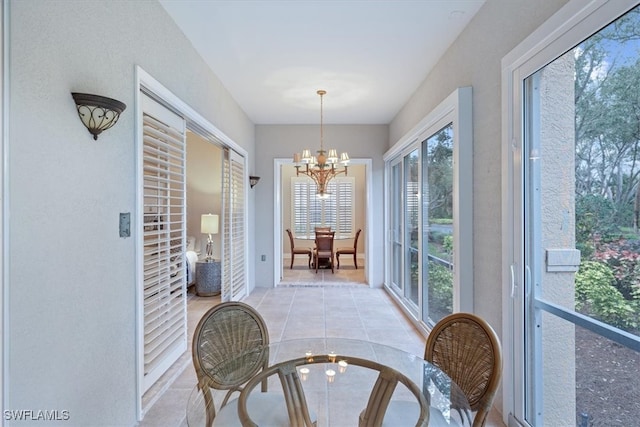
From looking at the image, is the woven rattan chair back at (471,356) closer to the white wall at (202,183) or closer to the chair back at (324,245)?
the white wall at (202,183)

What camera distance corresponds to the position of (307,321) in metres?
3.87

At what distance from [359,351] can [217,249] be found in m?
4.60

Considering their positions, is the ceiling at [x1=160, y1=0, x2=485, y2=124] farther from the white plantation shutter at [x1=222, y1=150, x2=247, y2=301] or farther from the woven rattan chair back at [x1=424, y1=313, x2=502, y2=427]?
the woven rattan chair back at [x1=424, y1=313, x2=502, y2=427]

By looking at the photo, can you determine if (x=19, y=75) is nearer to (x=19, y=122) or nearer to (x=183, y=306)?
(x=19, y=122)

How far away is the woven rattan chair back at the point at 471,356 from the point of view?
52.7 inches

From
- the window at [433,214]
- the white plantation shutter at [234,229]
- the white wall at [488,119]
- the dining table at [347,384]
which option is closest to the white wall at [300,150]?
the window at [433,214]

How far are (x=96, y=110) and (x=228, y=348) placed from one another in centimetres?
135

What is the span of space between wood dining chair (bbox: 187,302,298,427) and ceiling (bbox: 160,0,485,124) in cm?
213

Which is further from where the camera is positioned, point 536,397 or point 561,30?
point 536,397

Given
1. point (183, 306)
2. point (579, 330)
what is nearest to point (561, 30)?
point (579, 330)

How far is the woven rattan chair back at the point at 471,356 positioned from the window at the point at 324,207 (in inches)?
296

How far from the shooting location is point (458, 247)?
2535mm

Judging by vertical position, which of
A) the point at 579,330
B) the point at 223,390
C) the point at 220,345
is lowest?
the point at 223,390

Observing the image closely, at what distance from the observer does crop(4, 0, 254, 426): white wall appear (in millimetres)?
1228
